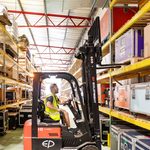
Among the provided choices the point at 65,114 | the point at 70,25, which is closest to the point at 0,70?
the point at 65,114

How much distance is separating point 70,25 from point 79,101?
1261cm

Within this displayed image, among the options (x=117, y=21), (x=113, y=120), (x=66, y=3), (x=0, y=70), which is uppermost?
(x=66, y=3)

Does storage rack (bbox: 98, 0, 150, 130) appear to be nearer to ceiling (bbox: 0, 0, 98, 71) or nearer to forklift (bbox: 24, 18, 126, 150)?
forklift (bbox: 24, 18, 126, 150)

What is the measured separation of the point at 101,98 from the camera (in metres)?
7.77

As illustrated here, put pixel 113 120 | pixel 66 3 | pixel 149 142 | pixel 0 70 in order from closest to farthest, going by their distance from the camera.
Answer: pixel 149 142
pixel 113 120
pixel 0 70
pixel 66 3

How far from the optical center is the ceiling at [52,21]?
34.5ft

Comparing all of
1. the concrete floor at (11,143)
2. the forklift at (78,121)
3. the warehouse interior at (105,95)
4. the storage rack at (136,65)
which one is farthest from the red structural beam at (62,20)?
the forklift at (78,121)

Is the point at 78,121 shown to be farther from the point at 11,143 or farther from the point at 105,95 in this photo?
the point at 11,143

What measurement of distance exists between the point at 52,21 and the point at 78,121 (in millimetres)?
12875

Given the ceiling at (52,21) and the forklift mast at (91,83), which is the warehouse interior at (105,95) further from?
the ceiling at (52,21)

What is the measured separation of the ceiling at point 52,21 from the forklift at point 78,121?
4.45 metres

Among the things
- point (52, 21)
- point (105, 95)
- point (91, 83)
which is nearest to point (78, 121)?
point (91, 83)

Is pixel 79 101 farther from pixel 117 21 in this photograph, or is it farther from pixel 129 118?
pixel 117 21

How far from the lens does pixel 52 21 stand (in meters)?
17.3
